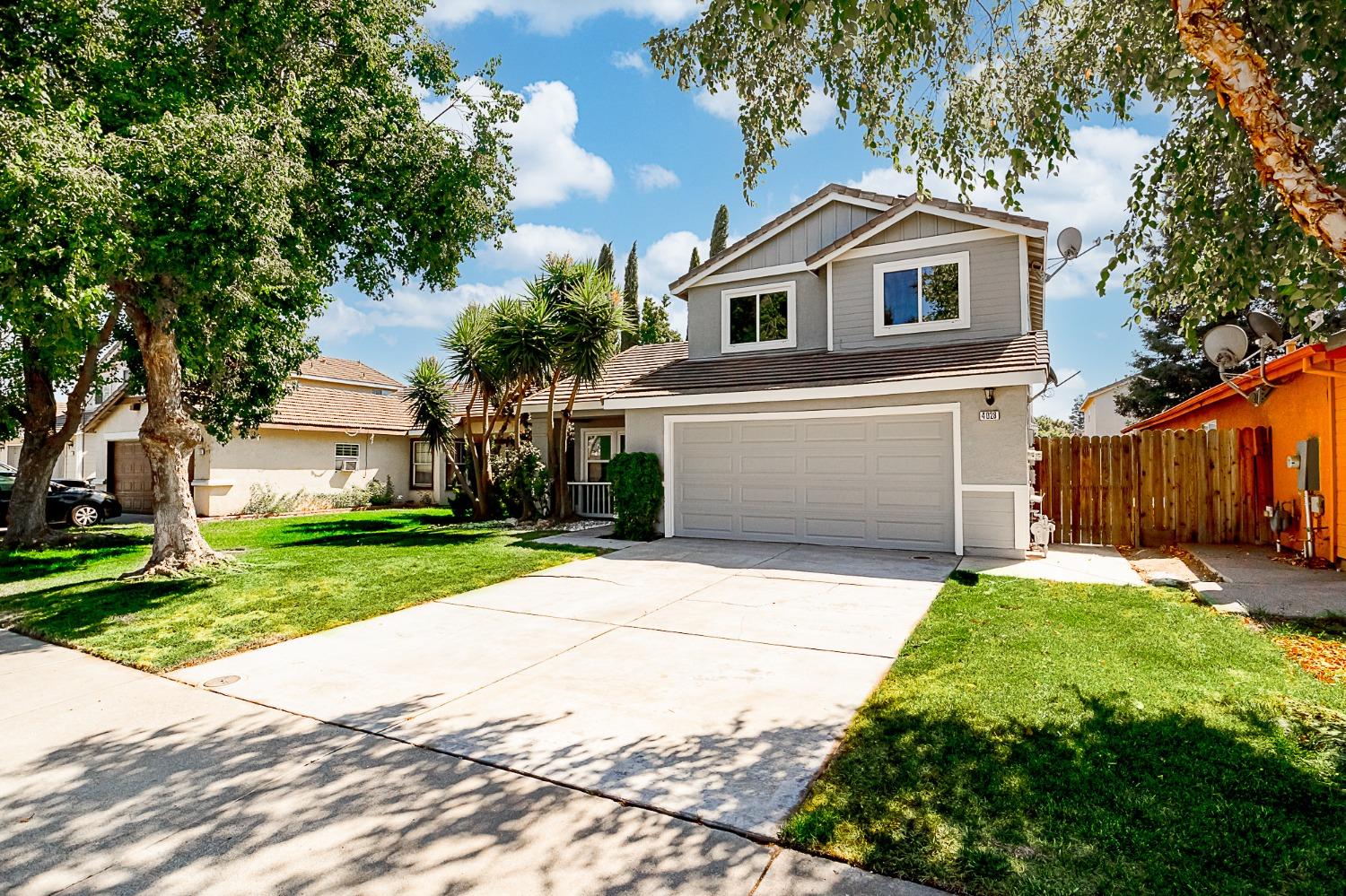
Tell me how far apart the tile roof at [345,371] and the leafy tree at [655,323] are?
11882mm

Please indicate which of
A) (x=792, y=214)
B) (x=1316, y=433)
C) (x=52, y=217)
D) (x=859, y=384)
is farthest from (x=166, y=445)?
(x=1316, y=433)

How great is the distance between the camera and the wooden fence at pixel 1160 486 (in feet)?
36.9

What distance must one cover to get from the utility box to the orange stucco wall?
71 millimetres

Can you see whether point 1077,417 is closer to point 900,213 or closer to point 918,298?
point 918,298

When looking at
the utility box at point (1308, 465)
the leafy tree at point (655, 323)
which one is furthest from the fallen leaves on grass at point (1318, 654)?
the leafy tree at point (655, 323)

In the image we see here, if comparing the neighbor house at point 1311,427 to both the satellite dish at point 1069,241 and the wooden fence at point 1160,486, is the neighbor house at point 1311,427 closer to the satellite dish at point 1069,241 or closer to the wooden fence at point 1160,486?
the wooden fence at point 1160,486

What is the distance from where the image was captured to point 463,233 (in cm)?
1129

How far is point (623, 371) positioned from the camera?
16.9 meters

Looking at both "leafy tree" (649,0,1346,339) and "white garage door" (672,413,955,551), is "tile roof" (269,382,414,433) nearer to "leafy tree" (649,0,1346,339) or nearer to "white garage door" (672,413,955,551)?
"white garage door" (672,413,955,551)

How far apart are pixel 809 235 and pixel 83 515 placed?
1920 centimetres

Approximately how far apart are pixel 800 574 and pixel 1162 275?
5431 millimetres

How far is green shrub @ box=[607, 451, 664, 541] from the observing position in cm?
1298

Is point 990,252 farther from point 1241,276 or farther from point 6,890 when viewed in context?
point 6,890

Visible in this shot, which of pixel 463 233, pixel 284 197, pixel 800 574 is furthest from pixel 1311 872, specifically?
pixel 463 233
